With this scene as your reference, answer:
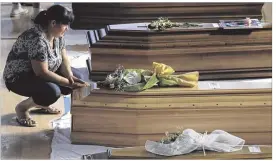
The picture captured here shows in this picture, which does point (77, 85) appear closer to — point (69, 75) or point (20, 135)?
point (69, 75)

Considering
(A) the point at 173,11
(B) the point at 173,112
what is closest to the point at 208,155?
(B) the point at 173,112

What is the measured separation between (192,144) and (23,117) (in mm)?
1434

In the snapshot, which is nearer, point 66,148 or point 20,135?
point 66,148

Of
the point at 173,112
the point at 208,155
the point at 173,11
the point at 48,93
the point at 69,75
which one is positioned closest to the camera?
the point at 208,155

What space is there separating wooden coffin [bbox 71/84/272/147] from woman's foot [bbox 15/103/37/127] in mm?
482

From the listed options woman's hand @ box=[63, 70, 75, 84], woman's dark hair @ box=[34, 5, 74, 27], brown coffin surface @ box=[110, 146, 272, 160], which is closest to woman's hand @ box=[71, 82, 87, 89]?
woman's hand @ box=[63, 70, 75, 84]

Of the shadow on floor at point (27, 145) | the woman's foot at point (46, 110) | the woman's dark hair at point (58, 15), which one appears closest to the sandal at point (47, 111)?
the woman's foot at point (46, 110)

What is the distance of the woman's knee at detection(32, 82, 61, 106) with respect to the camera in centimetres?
384

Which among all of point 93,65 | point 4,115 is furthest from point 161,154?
point 93,65

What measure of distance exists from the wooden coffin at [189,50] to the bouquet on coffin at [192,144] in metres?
1.63

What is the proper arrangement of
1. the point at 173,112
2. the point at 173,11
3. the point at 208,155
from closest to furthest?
the point at 208,155, the point at 173,112, the point at 173,11

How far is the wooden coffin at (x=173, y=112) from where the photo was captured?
362cm

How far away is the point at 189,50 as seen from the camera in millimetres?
4758

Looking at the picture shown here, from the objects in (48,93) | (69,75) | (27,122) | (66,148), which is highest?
(69,75)
